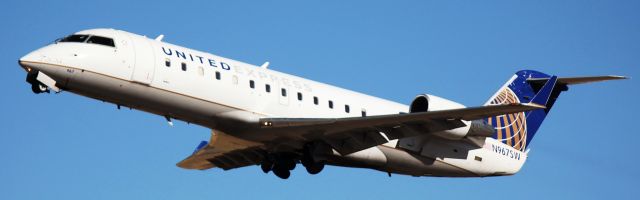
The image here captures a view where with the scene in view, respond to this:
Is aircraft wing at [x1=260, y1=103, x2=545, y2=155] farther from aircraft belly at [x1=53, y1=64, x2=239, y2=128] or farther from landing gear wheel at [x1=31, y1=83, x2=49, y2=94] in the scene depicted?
landing gear wheel at [x1=31, y1=83, x2=49, y2=94]

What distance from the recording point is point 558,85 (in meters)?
→ 28.6

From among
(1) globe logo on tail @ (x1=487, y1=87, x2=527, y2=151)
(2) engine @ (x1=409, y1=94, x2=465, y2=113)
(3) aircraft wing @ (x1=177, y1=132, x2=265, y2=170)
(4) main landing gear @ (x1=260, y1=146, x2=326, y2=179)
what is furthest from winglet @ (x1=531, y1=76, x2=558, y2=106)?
(3) aircraft wing @ (x1=177, y1=132, x2=265, y2=170)

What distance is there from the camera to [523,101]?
28.6 meters

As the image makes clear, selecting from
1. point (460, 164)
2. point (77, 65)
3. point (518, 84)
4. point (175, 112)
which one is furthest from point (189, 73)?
point (518, 84)

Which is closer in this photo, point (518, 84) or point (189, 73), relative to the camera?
point (189, 73)

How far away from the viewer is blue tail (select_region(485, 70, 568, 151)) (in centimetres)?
2784

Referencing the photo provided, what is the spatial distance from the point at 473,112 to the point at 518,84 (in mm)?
6685

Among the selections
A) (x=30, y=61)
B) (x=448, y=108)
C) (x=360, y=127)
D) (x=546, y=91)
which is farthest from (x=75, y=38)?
(x=546, y=91)

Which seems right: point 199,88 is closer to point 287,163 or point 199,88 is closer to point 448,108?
point 287,163

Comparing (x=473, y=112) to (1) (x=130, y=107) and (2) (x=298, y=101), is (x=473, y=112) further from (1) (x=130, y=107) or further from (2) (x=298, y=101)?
(1) (x=130, y=107)

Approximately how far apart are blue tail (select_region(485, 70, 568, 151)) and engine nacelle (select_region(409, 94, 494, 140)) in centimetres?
237

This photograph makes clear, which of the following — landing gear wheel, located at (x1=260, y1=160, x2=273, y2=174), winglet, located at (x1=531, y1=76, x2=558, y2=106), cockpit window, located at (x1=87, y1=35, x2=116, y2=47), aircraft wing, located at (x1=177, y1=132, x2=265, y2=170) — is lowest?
landing gear wheel, located at (x1=260, y1=160, x2=273, y2=174)

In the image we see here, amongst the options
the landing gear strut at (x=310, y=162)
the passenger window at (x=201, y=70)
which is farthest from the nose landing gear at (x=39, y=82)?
the landing gear strut at (x=310, y=162)

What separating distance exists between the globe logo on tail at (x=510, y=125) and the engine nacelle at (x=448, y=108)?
2.26 metres
